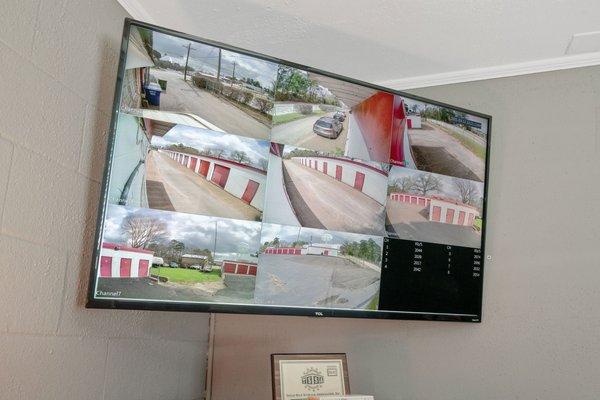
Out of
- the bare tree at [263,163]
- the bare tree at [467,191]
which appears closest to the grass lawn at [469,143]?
the bare tree at [467,191]

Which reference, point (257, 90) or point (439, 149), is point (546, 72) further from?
point (257, 90)

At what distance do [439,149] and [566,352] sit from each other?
0.98 metres

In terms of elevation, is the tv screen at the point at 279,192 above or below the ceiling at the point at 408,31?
below

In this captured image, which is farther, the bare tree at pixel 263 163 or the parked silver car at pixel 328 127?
the parked silver car at pixel 328 127

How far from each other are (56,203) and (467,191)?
65.7 inches

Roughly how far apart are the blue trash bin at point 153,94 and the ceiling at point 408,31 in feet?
1.51

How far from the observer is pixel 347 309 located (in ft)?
7.36

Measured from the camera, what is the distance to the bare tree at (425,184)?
7.88ft

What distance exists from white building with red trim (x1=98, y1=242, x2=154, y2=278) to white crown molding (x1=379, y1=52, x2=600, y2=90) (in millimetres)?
1548

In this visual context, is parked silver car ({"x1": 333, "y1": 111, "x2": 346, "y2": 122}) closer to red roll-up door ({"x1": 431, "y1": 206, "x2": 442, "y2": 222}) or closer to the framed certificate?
red roll-up door ({"x1": 431, "y1": 206, "x2": 442, "y2": 222})

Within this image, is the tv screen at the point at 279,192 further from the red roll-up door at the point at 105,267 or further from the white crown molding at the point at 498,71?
the white crown molding at the point at 498,71

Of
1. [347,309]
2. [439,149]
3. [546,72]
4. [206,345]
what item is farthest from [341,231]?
[546,72]

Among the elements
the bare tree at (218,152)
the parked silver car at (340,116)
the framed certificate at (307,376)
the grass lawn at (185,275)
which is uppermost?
the parked silver car at (340,116)

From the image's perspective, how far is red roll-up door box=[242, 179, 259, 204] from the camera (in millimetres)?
2123
